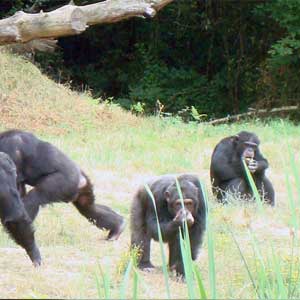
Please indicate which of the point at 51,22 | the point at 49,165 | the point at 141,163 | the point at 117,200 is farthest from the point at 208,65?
the point at 49,165

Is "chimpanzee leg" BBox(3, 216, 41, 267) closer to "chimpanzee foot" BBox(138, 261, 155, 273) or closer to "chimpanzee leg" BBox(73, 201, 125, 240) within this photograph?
"chimpanzee foot" BBox(138, 261, 155, 273)

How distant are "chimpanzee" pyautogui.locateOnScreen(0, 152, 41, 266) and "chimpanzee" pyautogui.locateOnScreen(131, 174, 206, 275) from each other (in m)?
0.70

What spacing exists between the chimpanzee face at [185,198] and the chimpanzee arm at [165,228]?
0.35 ft

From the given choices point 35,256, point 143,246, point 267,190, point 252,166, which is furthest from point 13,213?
point 267,190

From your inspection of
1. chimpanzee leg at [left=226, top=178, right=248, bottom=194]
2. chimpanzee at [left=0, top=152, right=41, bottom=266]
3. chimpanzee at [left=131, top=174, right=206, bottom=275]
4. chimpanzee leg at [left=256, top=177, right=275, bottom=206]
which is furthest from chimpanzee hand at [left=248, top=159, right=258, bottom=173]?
chimpanzee at [left=0, top=152, right=41, bottom=266]

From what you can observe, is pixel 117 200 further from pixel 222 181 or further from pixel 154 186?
pixel 154 186

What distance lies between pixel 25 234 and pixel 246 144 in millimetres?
3890

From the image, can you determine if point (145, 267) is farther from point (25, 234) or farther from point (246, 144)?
point (246, 144)

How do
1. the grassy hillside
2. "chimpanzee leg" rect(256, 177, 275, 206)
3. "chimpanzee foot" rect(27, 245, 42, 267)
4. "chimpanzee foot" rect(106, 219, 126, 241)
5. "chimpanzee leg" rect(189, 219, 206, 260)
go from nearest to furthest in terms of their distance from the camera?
the grassy hillside → "chimpanzee leg" rect(189, 219, 206, 260) → "chimpanzee foot" rect(27, 245, 42, 267) → "chimpanzee foot" rect(106, 219, 126, 241) → "chimpanzee leg" rect(256, 177, 275, 206)

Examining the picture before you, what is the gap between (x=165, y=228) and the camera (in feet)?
17.7

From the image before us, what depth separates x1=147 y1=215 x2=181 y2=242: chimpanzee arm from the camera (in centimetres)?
533

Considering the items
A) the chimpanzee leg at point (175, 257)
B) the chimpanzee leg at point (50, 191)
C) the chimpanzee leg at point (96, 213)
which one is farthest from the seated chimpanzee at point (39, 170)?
the chimpanzee leg at point (175, 257)

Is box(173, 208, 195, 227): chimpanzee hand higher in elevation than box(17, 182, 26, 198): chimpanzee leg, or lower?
higher

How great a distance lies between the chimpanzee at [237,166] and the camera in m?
8.85
